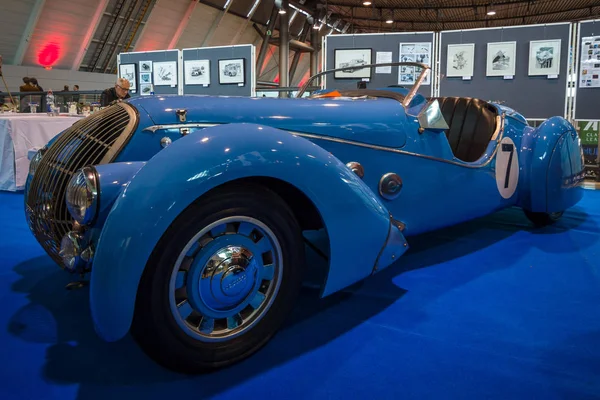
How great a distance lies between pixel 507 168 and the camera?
11.3ft

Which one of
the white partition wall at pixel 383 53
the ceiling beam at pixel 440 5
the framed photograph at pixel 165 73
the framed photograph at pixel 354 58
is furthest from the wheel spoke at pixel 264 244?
the ceiling beam at pixel 440 5

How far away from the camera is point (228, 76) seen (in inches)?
331

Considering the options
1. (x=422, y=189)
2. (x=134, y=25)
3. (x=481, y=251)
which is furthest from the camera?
(x=134, y=25)

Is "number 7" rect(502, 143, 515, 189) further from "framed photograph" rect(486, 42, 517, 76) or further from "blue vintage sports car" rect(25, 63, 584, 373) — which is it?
"framed photograph" rect(486, 42, 517, 76)

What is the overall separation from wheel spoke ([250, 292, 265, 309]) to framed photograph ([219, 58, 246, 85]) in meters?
6.98

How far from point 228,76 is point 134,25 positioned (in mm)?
9948

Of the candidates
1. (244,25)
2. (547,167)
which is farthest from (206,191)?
(244,25)

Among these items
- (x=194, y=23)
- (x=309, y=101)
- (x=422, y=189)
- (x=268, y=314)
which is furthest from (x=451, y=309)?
(x=194, y=23)

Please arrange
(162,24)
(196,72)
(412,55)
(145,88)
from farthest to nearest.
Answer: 1. (162,24)
2. (145,88)
3. (196,72)
4. (412,55)

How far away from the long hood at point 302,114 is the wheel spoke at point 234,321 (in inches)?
38.5

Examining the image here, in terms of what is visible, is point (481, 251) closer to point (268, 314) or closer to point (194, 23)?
point (268, 314)

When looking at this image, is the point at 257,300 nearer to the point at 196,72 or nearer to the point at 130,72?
the point at 196,72

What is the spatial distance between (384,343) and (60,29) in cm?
1598

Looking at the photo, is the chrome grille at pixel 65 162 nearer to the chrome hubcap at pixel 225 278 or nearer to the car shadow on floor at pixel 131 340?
the car shadow on floor at pixel 131 340
